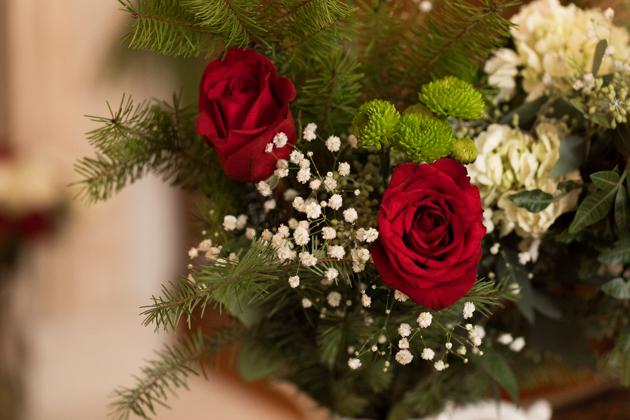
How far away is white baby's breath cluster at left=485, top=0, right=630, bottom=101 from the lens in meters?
0.39

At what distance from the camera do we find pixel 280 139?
1.01 ft

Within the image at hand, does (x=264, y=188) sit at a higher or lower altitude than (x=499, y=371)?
higher

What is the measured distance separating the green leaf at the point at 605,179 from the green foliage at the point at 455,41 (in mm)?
125

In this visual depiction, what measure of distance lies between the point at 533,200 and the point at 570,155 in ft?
0.19

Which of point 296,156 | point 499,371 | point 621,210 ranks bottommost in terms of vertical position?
point 499,371

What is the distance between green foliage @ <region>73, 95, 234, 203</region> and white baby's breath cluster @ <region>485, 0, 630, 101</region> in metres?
0.28

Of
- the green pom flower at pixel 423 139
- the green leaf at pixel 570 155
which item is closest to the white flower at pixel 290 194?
the green pom flower at pixel 423 139

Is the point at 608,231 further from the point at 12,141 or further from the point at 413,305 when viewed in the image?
the point at 12,141

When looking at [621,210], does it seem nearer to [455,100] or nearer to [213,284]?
[455,100]

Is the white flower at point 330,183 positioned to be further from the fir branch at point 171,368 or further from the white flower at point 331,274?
the fir branch at point 171,368

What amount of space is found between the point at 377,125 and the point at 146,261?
113 cm

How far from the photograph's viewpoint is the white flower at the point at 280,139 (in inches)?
12.1

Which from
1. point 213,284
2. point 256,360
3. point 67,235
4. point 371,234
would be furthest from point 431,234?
point 67,235

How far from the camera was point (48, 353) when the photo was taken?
1.05 metres
